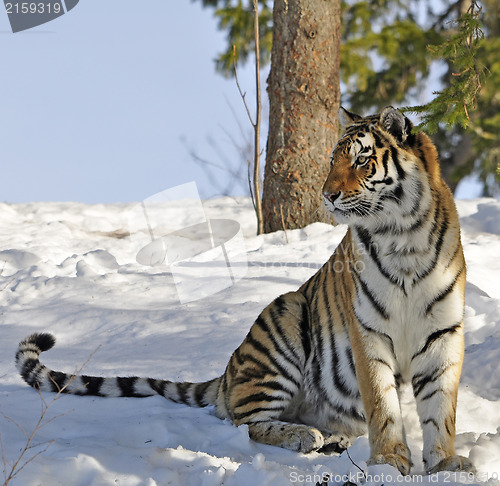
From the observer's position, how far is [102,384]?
416 centimetres

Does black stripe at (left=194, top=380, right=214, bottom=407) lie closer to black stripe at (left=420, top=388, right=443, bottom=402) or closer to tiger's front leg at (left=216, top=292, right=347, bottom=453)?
tiger's front leg at (left=216, top=292, right=347, bottom=453)

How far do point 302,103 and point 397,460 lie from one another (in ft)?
19.7

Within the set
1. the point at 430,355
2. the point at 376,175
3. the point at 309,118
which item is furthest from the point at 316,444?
the point at 309,118

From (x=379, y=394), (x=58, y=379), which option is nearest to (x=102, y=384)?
(x=58, y=379)

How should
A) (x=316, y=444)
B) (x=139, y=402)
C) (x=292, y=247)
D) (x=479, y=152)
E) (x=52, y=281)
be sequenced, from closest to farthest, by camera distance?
(x=316, y=444) → (x=139, y=402) → (x=52, y=281) → (x=292, y=247) → (x=479, y=152)

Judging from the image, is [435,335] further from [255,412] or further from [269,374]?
[255,412]

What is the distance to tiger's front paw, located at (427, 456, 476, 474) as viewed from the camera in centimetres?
293

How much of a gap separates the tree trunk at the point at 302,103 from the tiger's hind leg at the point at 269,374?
4565 millimetres

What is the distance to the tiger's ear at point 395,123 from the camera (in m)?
3.22

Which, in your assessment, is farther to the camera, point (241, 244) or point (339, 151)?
point (241, 244)

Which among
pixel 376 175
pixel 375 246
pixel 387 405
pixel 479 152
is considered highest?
pixel 376 175

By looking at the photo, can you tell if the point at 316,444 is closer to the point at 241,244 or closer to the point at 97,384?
the point at 97,384

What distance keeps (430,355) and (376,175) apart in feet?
3.03

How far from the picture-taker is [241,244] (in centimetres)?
818
